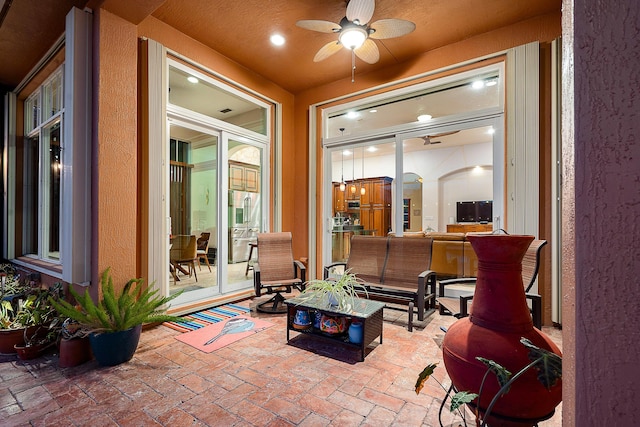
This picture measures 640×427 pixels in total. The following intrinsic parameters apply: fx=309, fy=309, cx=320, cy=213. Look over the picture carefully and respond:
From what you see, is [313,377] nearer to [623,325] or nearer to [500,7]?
[623,325]

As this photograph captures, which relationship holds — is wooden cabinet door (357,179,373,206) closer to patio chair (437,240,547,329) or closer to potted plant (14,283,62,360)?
patio chair (437,240,547,329)

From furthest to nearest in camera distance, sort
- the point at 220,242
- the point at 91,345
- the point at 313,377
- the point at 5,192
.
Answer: the point at 5,192 < the point at 220,242 < the point at 91,345 < the point at 313,377

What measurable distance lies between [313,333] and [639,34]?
2.69 m

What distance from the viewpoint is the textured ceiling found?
124 inches

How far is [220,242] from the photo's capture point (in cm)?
434

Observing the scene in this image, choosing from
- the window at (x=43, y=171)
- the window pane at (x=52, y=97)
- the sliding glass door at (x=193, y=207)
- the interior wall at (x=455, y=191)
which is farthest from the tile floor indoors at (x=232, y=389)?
the interior wall at (x=455, y=191)

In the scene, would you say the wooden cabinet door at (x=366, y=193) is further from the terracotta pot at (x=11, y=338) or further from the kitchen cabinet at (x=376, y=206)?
the terracotta pot at (x=11, y=338)

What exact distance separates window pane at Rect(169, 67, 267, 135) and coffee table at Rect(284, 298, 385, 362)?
288cm

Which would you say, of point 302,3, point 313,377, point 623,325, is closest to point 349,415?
point 313,377

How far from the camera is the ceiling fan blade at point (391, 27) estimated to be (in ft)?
9.57

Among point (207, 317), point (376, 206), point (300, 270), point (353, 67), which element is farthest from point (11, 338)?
point (376, 206)

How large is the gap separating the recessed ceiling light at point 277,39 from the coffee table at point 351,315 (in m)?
3.09

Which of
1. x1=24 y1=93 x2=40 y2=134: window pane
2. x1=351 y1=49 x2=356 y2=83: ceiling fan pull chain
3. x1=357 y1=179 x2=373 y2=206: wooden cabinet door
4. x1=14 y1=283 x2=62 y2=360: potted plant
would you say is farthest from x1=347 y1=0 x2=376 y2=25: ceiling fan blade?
x1=24 y1=93 x2=40 y2=134: window pane

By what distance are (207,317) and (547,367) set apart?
348 centimetres
